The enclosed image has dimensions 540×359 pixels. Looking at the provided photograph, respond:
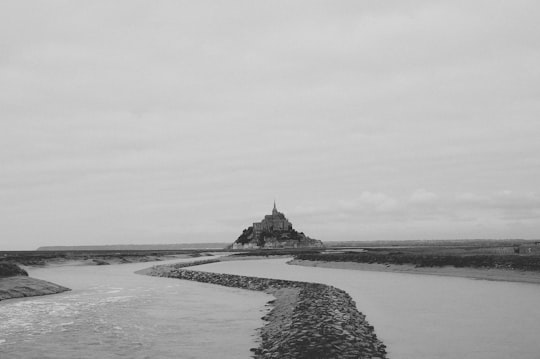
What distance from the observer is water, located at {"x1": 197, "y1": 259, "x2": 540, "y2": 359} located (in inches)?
556

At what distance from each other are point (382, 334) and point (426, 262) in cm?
3691

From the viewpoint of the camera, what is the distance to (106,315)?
22734 mm

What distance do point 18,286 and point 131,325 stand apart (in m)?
17.1

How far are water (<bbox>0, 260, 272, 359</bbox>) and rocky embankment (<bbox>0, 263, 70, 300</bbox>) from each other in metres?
1.58

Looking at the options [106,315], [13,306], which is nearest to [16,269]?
[13,306]

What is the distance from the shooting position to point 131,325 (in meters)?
20.0

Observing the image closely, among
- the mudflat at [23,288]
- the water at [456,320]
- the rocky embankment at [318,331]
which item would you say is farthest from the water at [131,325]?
the water at [456,320]

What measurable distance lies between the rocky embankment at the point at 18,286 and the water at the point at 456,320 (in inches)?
875

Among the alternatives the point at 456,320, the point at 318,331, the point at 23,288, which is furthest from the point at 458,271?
the point at 23,288

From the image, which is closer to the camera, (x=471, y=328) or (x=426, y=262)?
(x=471, y=328)

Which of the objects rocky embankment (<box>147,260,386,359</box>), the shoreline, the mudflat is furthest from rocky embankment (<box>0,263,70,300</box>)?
the shoreline

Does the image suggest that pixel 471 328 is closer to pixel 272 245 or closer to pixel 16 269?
pixel 16 269

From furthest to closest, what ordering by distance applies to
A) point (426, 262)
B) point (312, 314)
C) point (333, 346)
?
point (426, 262)
point (312, 314)
point (333, 346)

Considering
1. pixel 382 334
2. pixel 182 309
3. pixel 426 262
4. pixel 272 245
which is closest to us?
pixel 382 334
